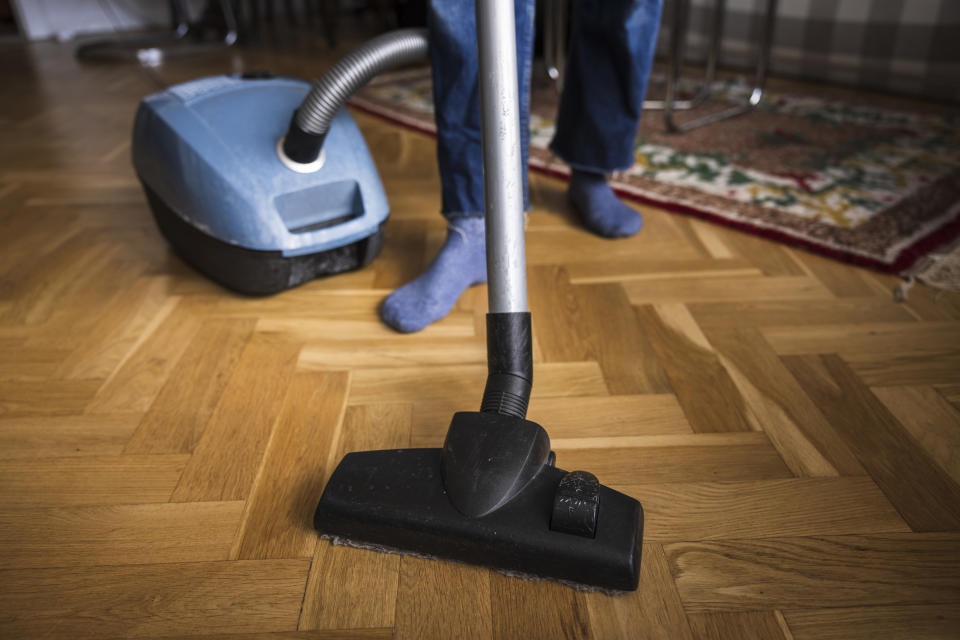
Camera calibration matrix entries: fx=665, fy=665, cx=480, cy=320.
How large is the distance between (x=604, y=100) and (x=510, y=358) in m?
0.55

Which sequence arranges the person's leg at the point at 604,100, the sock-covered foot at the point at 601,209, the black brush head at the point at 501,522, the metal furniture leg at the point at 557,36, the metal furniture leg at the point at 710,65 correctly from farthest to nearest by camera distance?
the metal furniture leg at the point at 557,36
the metal furniture leg at the point at 710,65
the sock-covered foot at the point at 601,209
the person's leg at the point at 604,100
the black brush head at the point at 501,522

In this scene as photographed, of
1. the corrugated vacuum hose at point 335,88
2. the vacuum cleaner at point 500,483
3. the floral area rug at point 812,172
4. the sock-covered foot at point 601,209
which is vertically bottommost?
the floral area rug at point 812,172

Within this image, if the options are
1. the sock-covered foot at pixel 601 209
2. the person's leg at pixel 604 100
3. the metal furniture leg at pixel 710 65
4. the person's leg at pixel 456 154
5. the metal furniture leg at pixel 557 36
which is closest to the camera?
the person's leg at pixel 456 154

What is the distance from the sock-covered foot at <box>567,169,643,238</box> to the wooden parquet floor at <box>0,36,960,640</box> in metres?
0.03

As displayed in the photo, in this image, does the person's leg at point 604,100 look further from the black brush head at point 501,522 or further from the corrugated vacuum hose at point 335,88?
the black brush head at point 501,522

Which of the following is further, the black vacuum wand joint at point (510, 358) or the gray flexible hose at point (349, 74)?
the gray flexible hose at point (349, 74)

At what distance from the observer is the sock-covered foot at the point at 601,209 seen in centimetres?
97

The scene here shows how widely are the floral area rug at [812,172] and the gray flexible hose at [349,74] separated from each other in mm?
464

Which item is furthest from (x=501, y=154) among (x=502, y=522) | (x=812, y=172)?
(x=812, y=172)

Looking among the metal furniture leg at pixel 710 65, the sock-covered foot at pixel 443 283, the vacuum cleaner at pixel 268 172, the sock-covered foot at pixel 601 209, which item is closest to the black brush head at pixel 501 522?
the sock-covered foot at pixel 443 283

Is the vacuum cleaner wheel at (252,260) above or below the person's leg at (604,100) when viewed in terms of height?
below

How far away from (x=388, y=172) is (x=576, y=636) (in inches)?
39.9

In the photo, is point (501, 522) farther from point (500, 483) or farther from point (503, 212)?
point (503, 212)

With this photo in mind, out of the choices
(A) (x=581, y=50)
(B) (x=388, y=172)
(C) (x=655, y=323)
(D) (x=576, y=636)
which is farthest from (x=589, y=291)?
(B) (x=388, y=172)
